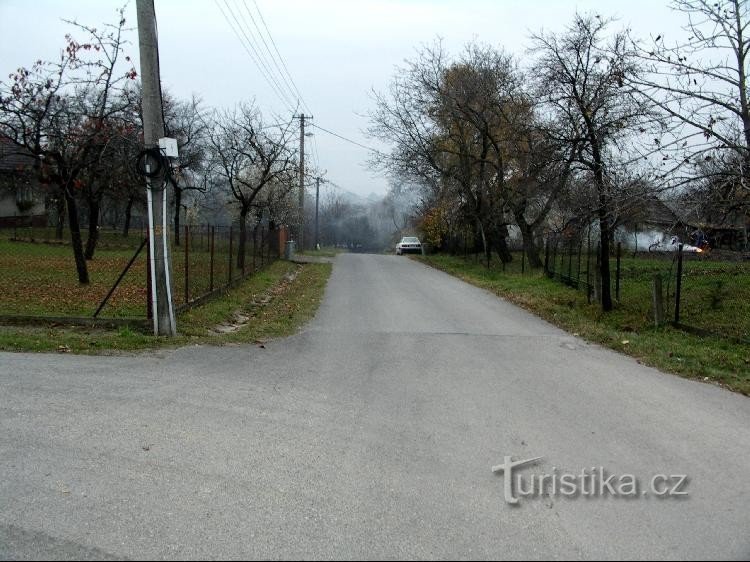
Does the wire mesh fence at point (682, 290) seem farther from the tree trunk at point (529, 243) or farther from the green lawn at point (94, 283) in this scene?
the green lawn at point (94, 283)

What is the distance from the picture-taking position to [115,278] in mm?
18016

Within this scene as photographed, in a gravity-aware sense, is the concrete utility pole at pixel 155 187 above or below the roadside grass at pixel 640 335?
above

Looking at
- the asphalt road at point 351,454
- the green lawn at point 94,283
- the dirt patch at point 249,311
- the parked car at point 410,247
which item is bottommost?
the asphalt road at point 351,454

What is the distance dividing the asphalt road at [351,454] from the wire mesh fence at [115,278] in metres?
3.51

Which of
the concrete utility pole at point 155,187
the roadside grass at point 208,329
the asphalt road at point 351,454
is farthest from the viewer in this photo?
the concrete utility pole at point 155,187

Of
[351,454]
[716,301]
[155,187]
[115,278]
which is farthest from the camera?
[115,278]

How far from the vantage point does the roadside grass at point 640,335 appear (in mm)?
8547

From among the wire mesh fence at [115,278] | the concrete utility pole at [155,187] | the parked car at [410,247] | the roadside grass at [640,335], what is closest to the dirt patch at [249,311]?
the wire mesh fence at [115,278]

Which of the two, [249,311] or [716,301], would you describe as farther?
[249,311]

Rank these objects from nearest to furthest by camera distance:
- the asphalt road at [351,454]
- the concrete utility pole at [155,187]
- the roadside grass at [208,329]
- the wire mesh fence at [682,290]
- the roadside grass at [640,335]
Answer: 1. the asphalt road at [351,454]
2. the roadside grass at [640,335]
3. the roadside grass at [208,329]
4. the concrete utility pole at [155,187]
5. the wire mesh fence at [682,290]

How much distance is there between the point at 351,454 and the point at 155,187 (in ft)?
20.8

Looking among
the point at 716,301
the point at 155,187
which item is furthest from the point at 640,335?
the point at 155,187

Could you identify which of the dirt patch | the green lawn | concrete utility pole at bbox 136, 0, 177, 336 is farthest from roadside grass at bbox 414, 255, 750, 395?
the green lawn

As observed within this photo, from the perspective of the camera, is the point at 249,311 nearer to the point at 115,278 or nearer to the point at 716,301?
the point at 115,278
